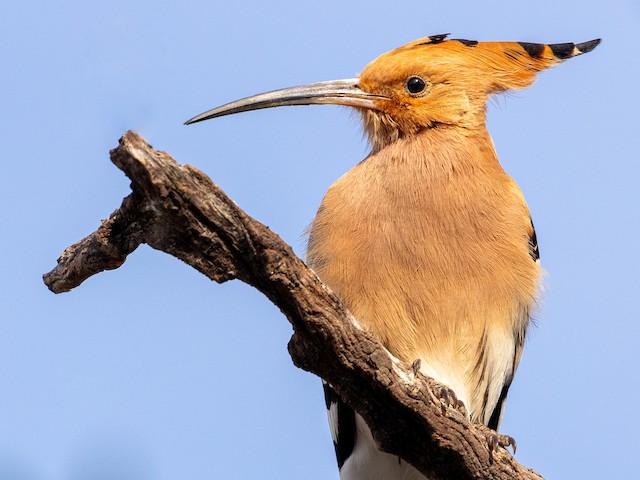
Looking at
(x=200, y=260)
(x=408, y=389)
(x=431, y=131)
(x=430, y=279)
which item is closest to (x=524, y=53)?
(x=431, y=131)

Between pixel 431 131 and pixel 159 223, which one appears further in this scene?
pixel 431 131

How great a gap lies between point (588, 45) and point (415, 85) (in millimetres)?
998

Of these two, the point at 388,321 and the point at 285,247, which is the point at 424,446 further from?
the point at 285,247

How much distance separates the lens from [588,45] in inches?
187

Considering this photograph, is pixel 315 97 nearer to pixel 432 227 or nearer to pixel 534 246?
pixel 432 227

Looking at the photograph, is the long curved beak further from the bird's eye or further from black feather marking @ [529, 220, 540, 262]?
black feather marking @ [529, 220, 540, 262]

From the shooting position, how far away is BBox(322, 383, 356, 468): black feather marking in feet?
14.3

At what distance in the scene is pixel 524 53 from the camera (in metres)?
4.70

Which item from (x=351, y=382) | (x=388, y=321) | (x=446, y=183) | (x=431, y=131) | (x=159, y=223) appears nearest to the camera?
(x=159, y=223)

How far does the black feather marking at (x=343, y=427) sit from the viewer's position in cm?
436

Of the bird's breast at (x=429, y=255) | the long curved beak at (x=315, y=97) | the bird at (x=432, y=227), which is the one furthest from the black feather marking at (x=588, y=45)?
the long curved beak at (x=315, y=97)

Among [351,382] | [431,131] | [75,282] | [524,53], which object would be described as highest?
[524,53]

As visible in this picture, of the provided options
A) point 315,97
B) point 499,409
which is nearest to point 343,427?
point 499,409

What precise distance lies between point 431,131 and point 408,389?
1579 mm
